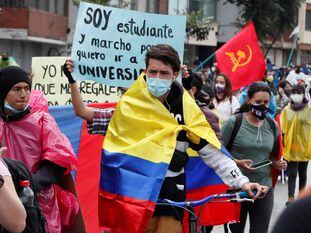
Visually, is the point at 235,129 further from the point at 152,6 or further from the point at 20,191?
the point at 152,6

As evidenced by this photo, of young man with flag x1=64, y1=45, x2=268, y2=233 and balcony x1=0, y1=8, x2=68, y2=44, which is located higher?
balcony x1=0, y1=8, x2=68, y2=44

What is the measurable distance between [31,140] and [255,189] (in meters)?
1.32

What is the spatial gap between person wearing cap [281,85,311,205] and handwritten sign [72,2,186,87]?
15.6 feet

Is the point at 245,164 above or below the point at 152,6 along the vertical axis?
below

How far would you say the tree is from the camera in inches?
1458

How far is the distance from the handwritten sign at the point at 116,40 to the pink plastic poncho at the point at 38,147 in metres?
0.97

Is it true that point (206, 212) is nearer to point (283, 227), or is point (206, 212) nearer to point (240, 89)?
point (283, 227)

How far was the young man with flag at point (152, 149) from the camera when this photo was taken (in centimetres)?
450

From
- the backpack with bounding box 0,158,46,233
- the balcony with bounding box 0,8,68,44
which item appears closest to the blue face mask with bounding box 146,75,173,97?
the backpack with bounding box 0,158,46,233

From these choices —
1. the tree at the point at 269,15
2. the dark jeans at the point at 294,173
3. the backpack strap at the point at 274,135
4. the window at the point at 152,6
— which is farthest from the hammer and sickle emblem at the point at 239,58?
the window at the point at 152,6

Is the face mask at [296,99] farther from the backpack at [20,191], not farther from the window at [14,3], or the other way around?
the window at [14,3]

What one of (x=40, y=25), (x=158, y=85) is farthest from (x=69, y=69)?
(x=40, y=25)

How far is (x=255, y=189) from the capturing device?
4441 mm

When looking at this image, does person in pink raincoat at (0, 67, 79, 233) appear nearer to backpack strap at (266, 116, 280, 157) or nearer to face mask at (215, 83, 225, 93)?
backpack strap at (266, 116, 280, 157)
